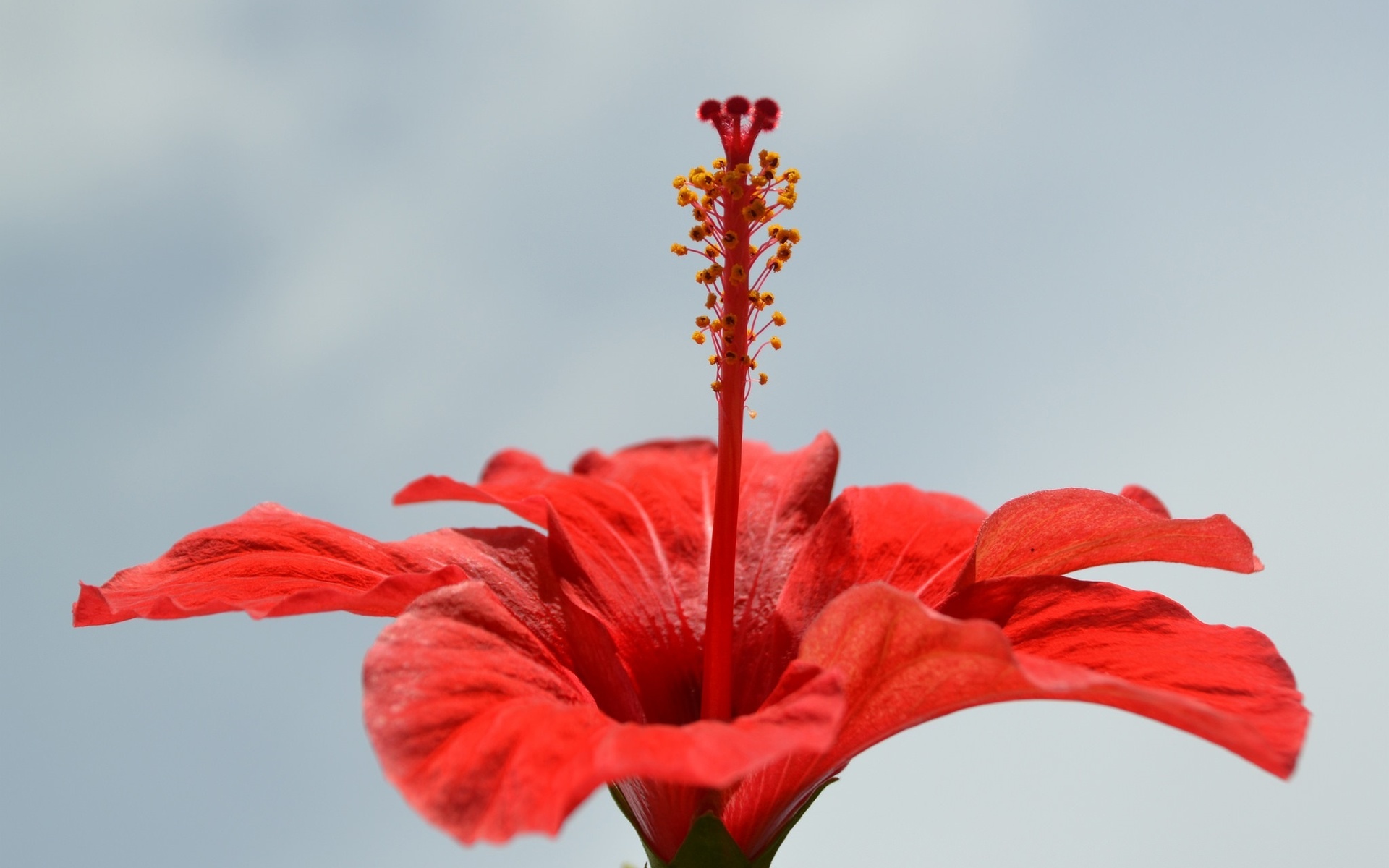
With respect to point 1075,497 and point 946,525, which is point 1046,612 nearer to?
point 1075,497

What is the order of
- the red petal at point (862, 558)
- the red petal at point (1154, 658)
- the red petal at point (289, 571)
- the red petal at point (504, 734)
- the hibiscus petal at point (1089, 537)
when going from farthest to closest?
the red petal at point (862, 558) < the hibiscus petal at point (1089, 537) < the red petal at point (289, 571) < the red petal at point (1154, 658) < the red petal at point (504, 734)

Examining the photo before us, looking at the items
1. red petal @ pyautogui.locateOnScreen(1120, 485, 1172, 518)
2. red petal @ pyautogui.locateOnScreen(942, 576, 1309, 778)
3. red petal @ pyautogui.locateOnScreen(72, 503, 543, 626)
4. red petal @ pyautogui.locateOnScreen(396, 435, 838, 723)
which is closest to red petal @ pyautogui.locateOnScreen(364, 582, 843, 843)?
red petal @ pyautogui.locateOnScreen(72, 503, 543, 626)

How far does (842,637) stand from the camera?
1424mm

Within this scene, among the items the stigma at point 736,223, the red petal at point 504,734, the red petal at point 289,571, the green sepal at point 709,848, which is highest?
the stigma at point 736,223

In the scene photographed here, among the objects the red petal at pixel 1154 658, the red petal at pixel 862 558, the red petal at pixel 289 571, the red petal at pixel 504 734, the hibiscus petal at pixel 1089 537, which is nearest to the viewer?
the red petal at pixel 504 734

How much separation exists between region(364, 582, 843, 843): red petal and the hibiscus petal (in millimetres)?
497

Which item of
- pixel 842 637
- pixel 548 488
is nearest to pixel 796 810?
pixel 842 637

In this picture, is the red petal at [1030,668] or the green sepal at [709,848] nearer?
the red petal at [1030,668]

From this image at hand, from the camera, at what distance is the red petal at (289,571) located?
1525 millimetres

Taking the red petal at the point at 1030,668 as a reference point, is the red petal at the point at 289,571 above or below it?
above

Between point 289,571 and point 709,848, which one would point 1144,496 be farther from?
point 289,571

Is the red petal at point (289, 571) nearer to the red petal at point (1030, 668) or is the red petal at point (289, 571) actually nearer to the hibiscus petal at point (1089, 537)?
the red petal at point (1030, 668)

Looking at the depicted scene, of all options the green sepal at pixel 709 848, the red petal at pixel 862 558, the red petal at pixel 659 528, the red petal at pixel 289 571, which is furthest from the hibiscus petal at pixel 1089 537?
the red petal at pixel 289 571

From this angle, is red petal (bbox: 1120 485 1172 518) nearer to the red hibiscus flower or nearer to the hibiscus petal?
the red hibiscus flower
